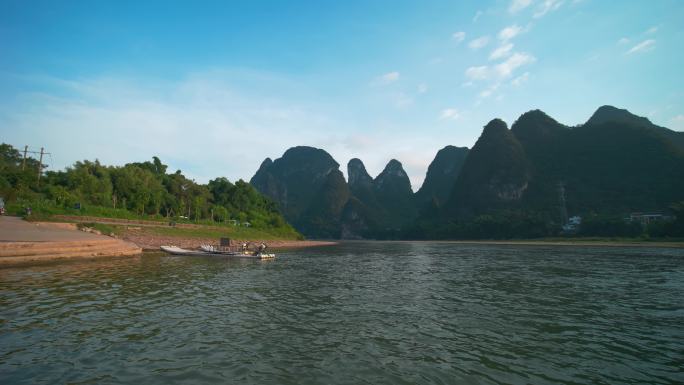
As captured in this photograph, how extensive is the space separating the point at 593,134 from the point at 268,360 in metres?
190

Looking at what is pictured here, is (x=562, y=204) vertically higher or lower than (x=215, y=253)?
higher

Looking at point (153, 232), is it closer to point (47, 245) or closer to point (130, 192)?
point (47, 245)

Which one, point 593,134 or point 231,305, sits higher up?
point 593,134

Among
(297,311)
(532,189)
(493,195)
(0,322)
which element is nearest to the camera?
(0,322)

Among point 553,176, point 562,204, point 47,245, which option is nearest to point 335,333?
point 47,245

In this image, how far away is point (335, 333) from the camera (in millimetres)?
10516

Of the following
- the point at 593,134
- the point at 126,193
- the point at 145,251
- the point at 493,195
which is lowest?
the point at 145,251

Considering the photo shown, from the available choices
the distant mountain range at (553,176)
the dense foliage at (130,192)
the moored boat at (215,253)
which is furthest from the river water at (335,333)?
the distant mountain range at (553,176)

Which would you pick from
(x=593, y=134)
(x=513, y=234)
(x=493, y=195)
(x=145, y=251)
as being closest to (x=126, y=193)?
(x=145, y=251)

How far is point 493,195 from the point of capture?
6201 inches

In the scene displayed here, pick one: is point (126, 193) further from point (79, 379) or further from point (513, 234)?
point (513, 234)

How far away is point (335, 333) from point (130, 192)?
73.8 meters

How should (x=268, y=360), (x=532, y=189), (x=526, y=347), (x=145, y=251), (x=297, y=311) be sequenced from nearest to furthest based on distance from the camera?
(x=268, y=360)
(x=526, y=347)
(x=297, y=311)
(x=145, y=251)
(x=532, y=189)

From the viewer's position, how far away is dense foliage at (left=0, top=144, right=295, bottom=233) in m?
52.7
